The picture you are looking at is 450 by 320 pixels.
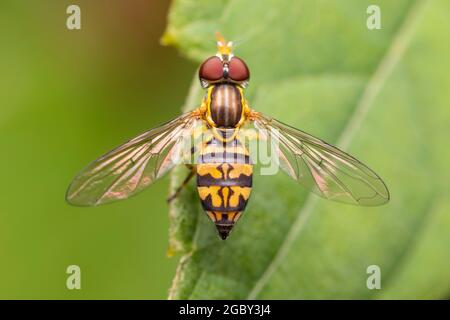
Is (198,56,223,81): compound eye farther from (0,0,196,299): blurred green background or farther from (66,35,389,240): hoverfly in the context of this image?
(0,0,196,299): blurred green background

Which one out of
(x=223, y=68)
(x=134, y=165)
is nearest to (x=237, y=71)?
(x=223, y=68)

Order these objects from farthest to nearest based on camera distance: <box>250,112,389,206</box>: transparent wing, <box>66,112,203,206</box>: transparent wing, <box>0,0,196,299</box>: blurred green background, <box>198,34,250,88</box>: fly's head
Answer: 1. <box>0,0,196,299</box>: blurred green background
2. <box>198,34,250,88</box>: fly's head
3. <box>250,112,389,206</box>: transparent wing
4. <box>66,112,203,206</box>: transparent wing

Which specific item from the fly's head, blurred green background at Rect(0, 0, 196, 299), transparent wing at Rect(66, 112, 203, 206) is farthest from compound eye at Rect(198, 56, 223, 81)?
blurred green background at Rect(0, 0, 196, 299)

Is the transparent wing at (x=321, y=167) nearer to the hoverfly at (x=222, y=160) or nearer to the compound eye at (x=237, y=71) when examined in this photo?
the hoverfly at (x=222, y=160)

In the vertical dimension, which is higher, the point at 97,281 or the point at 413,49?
the point at 413,49

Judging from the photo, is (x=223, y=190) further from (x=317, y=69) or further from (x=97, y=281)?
(x=97, y=281)
